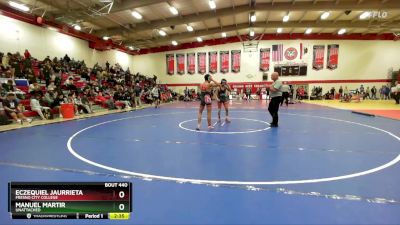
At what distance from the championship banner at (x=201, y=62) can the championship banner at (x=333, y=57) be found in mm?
13970

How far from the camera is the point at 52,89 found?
13.5 m

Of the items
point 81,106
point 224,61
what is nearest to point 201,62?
point 224,61

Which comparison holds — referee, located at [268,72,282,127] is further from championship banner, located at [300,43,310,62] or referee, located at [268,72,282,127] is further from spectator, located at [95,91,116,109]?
championship banner, located at [300,43,310,62]

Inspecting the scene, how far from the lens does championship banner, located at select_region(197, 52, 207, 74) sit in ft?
98.8

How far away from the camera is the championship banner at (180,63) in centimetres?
3073

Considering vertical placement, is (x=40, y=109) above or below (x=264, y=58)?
below

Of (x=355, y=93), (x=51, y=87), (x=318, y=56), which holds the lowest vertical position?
(x=51, y=87)

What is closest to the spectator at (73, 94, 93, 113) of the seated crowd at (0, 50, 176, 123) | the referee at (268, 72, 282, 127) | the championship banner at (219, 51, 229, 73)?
the seated crowd at (0, 50, 176, 123)

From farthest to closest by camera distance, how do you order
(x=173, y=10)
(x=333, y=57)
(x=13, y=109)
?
1. (x=333, y=57)
2. (x=173, y=10)
3. (x=13, y=109)

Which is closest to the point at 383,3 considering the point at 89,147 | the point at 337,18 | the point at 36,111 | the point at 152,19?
the point at 337,18

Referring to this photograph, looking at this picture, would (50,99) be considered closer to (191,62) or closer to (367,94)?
(191,62)

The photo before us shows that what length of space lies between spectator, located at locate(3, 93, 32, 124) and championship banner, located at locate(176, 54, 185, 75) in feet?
71.7

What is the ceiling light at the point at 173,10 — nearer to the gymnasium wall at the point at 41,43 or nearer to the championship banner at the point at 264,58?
the gymnasium wall at the point at 41,43

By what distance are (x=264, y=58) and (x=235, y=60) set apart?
131 inches
